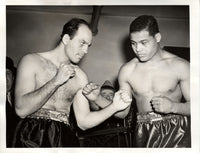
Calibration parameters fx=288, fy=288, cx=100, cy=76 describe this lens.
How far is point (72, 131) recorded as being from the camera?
0.64 m

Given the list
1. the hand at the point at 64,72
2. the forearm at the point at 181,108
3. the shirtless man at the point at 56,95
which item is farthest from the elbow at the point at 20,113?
the forearm at the point at 181,108

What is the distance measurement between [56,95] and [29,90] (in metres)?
0.06

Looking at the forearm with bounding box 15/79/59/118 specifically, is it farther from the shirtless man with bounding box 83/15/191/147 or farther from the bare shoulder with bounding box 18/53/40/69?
the shirtless man with bounding box 83/15/191/147

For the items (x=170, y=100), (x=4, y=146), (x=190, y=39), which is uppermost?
(x=190, y=39)

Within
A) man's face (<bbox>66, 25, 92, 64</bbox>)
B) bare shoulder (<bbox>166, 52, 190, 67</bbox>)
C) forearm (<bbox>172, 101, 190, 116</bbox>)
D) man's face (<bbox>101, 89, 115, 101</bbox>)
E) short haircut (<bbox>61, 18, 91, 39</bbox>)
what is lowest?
forearm (<bbox>172, 101, 190, 116</bbox>)

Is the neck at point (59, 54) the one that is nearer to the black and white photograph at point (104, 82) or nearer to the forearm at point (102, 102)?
the black and white photograph at point (104, 82)

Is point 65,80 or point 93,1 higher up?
point 93,1

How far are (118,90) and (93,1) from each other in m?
0.21

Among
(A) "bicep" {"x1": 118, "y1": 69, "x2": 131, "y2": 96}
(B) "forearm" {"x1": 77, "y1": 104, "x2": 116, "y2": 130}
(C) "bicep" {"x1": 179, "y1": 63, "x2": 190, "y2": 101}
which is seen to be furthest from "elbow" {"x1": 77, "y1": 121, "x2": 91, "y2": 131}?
(C) "bicep" {"x1": 179, "y1": 63, "x2": 190, "y2": 101}

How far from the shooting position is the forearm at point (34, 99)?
0.63 meters

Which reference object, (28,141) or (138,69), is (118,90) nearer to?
(138,69)

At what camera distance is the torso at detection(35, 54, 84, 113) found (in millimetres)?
630

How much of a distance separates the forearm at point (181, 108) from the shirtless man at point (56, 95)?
4.1 inches

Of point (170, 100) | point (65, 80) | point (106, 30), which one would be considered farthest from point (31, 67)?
point (170, 100)
